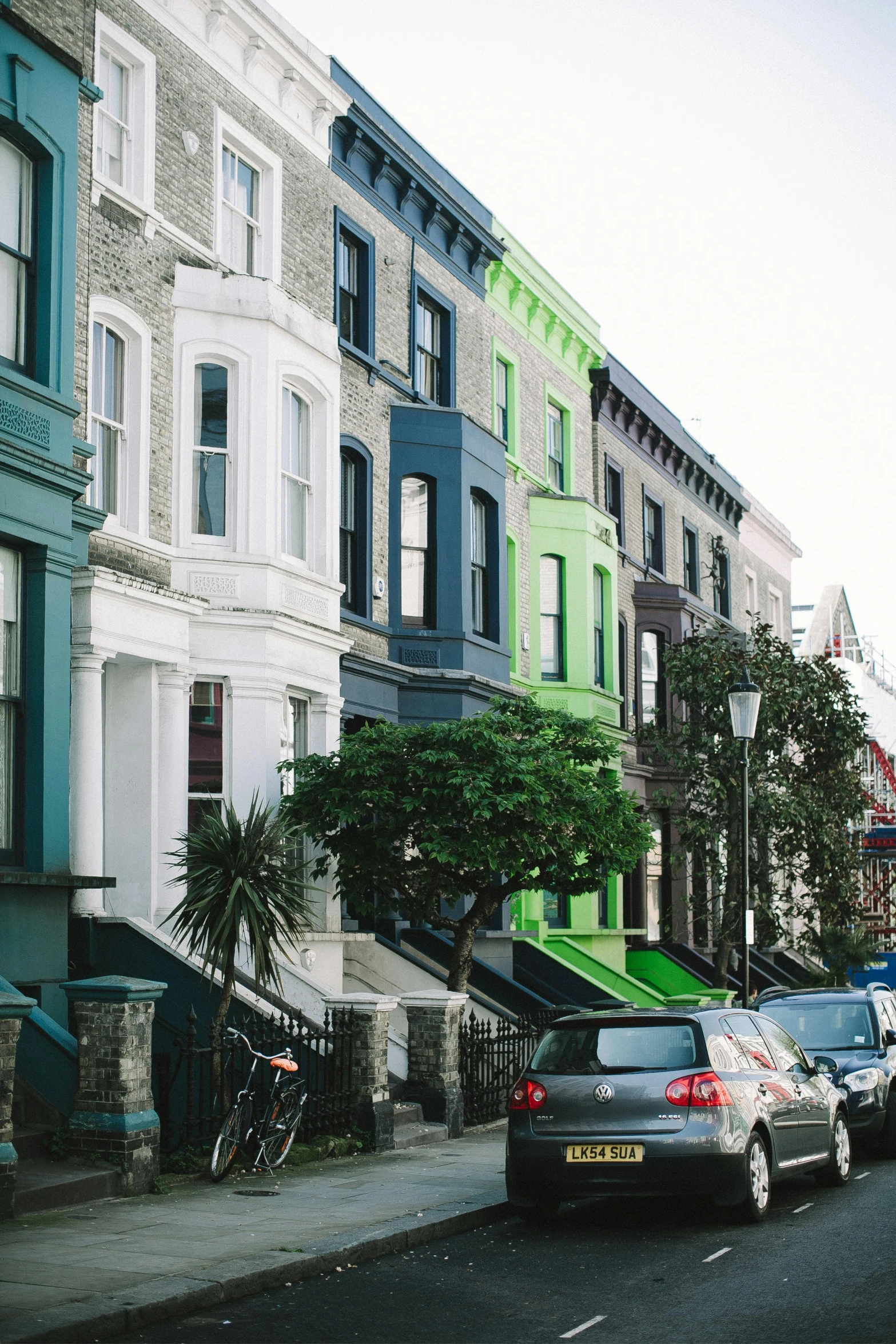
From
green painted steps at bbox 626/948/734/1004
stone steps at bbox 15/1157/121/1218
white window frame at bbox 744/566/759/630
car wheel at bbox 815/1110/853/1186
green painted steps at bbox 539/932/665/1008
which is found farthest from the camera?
white window frame at bbox 744/566/759/630

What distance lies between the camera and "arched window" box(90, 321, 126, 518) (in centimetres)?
1608

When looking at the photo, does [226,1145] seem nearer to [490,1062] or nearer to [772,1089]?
[772,1089]

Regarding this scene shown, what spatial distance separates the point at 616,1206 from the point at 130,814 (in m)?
6.41

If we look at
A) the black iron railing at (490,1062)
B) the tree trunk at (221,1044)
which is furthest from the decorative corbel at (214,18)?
the black iron railing at (490,1062)

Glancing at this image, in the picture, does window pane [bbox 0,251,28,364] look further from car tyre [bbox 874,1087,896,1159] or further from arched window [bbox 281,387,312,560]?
car tyre [bbox 874,1087,896,1159]

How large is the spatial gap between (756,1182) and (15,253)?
9.46 metres

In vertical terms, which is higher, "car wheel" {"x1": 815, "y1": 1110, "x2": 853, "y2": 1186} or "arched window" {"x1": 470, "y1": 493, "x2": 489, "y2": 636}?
"arched window" {"x1": 470, "y1": 493, "x2": 489, "y2": 636}

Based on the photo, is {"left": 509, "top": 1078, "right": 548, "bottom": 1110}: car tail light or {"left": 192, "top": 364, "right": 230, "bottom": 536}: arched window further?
{"left": 192, "top": 364, "right": 230, "bottom": 536}: arched window

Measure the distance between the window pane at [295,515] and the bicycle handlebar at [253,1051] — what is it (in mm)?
7073

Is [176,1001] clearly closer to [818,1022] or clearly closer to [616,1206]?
[616,1206]

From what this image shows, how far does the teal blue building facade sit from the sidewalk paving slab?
260cm

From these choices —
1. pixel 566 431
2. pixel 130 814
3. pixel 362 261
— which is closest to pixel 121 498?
pixel 130 814

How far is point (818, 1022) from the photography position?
15805mm

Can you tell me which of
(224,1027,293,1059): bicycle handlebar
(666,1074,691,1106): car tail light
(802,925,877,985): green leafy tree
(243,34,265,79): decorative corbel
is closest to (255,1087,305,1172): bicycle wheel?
(224,1027,293,1059): bicycle handlebar
